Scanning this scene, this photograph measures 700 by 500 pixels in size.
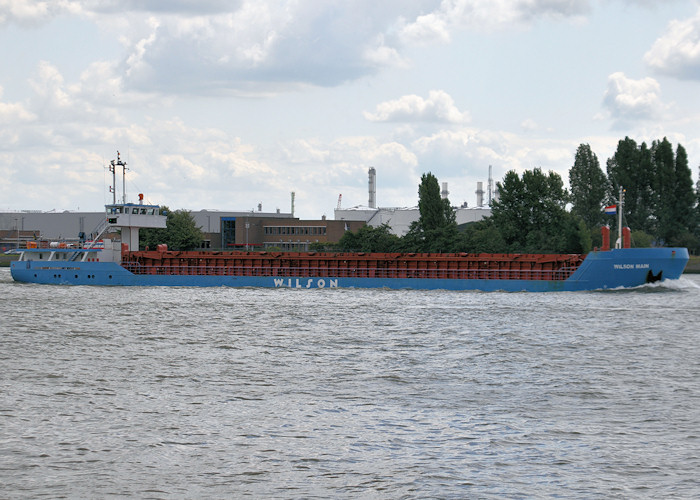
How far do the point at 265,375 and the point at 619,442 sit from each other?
10.5 metres

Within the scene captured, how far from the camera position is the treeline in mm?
88875

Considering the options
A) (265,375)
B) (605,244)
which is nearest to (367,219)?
(605,244)

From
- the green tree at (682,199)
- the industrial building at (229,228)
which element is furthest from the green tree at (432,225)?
the industrial building at (229,228)

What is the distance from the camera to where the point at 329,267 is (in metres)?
56.8

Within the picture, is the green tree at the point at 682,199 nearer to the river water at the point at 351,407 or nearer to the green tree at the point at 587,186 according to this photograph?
the green tree at the point at 587,186

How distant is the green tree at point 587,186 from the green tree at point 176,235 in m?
54.0

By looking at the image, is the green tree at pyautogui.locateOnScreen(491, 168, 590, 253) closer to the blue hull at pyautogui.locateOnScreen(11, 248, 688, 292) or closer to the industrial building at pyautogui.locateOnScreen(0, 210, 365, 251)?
the blue hull at pyautogui.locateOnScreen(11, 248, 688, 292)

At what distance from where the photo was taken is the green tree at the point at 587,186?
9475cm

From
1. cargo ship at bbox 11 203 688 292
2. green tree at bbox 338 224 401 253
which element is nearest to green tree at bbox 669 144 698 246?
green tree at bbox 338 224 401 253

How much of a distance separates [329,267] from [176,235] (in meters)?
61.0

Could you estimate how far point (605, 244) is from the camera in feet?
164

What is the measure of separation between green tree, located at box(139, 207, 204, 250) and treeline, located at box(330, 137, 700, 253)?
35776 mm

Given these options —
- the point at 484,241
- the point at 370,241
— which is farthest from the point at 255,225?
the point at 484,241

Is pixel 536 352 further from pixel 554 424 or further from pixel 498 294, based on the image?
pixel 498 294
